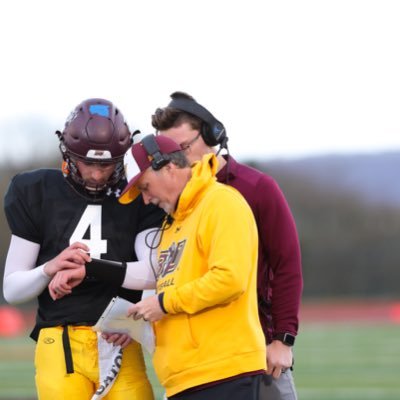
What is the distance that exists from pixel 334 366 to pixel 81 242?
42.9ft

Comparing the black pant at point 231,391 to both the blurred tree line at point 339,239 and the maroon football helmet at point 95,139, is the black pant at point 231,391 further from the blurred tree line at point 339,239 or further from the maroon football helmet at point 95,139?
the blurred tree line at point 339,239

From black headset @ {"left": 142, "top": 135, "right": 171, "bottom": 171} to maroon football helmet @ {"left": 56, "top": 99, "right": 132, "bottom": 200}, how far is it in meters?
0.41

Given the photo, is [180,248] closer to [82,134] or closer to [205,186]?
[205,186]

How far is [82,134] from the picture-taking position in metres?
4.25

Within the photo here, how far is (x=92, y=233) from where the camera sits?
4.34 metres

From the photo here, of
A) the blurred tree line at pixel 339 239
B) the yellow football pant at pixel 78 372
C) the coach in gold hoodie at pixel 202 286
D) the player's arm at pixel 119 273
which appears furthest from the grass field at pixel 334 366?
the blurred tree line at pixel 339 239

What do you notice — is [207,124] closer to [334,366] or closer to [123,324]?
[123,324]

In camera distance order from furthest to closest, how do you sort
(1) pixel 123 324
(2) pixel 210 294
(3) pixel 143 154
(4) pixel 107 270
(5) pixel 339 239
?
1. (5) pixel 339 239
2. (4) pixel 107 270
3. (1) pixel 123 324
4. (3) pixel 143 154
5. (2) pixel 210 294

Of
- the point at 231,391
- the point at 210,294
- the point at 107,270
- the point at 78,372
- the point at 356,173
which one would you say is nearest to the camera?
the point at 210,294

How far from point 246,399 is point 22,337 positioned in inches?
905

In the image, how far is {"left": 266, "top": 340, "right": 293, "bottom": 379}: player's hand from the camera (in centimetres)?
416

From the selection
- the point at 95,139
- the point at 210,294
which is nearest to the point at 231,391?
the point at 210,294

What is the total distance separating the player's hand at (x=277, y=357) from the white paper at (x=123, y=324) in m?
0.49

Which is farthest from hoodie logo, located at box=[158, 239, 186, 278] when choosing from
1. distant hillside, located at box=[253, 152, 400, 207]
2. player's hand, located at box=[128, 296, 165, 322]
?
distant hillside, located at box=[253, 152, 400, 207]
